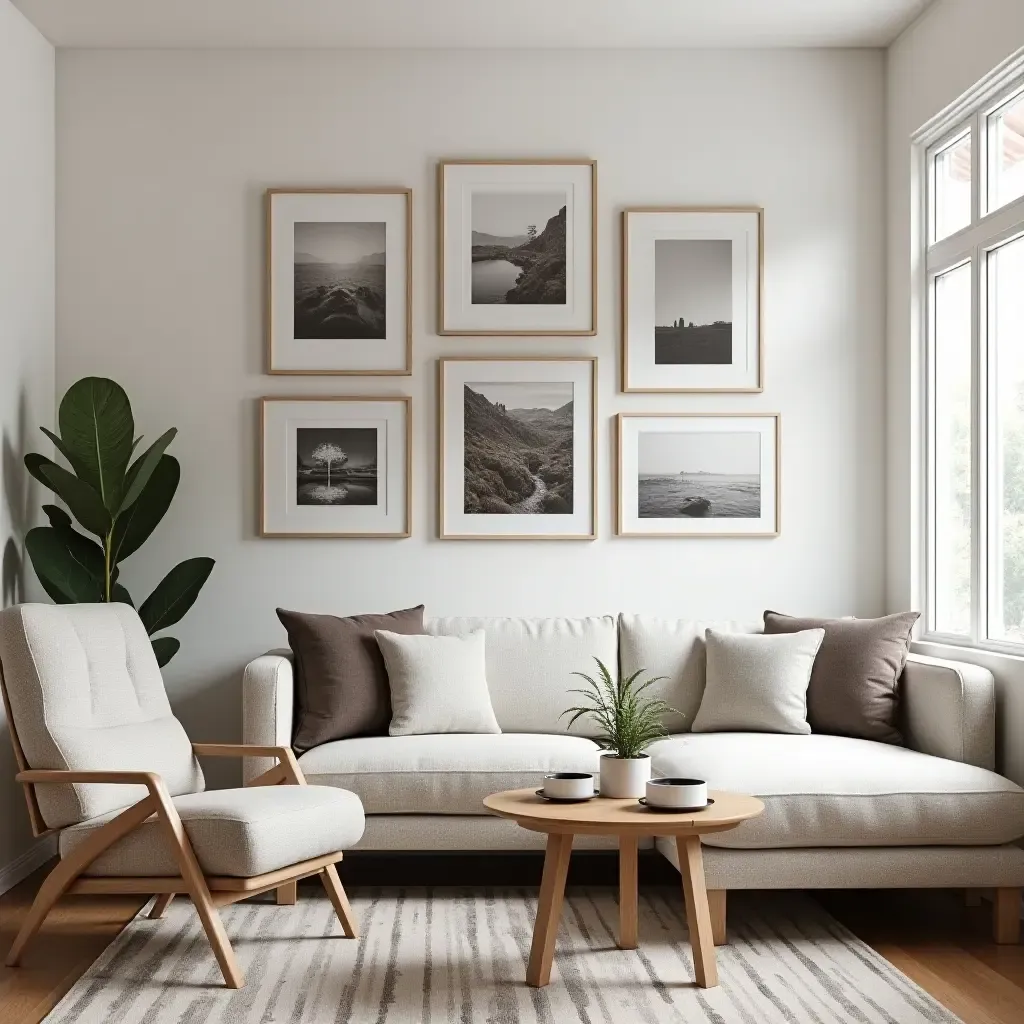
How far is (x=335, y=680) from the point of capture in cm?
425

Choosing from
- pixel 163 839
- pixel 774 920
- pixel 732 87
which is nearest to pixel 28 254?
pixel 163 839

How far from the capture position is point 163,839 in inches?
Result: 126

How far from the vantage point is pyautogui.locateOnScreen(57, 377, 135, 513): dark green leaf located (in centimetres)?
442

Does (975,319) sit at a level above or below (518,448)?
above

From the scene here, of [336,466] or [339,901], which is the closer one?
[339,901]

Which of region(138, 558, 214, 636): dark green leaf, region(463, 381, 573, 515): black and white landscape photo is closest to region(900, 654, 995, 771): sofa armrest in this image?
region(463, 381, 573, 515): black and white landscape photo

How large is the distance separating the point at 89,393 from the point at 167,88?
4.51 ft

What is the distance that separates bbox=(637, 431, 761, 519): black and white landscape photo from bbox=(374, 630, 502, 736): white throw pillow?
1060mm

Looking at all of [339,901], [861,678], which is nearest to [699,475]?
[861,678]

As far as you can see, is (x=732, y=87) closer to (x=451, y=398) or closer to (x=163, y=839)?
(x=451, y=398)

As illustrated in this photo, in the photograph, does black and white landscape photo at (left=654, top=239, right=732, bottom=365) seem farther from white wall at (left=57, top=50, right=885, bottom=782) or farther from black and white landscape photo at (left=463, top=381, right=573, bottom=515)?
black and white landscape photo at (left=463, top=381, right=573, bottom=515)

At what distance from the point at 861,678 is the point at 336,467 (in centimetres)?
215

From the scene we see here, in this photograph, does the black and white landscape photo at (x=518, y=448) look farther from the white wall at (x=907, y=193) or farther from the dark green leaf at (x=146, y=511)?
the white wall at (x=907, y=193)

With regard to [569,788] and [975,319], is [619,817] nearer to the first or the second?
[569,788]
